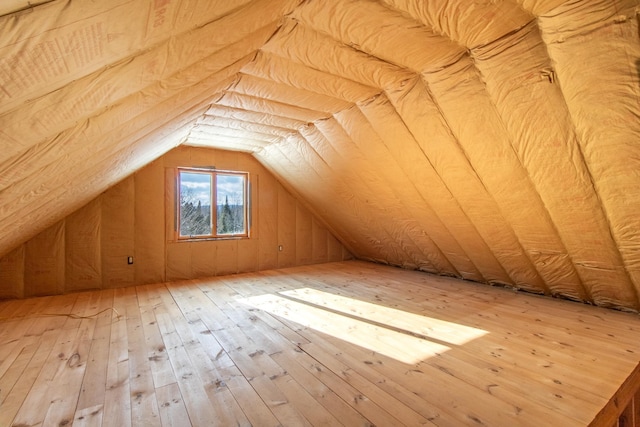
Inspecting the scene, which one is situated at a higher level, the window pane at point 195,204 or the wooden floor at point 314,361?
the window pane at point 195,204

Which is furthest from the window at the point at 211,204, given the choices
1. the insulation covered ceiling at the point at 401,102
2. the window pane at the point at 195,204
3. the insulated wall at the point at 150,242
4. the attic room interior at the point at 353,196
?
the insulation covered ceiling at the point at 401,102

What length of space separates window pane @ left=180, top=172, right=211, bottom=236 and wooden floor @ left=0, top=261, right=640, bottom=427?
152cm

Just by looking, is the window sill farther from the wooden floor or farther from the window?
the wooden floor

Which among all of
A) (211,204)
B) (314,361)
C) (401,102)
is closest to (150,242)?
(211,204)

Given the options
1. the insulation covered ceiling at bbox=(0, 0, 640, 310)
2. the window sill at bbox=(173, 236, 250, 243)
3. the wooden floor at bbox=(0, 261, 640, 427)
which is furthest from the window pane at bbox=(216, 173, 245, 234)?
the wooden floor at bbox=(0, 261, 640, 427)

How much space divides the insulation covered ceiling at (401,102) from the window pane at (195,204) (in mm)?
1495

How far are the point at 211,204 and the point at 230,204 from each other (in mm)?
345

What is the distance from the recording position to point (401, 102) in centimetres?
252

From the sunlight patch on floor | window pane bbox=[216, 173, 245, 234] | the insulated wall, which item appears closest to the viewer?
the sunlight patch on floor

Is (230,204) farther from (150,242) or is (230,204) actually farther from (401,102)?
(401,102)

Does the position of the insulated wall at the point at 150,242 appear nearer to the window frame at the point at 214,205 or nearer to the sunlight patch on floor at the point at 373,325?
the window frame at the point at 214,205

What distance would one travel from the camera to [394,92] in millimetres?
2490

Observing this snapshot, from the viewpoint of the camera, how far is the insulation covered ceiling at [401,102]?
984 millimetres

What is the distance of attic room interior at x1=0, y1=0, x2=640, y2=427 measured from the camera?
52.2 inches
